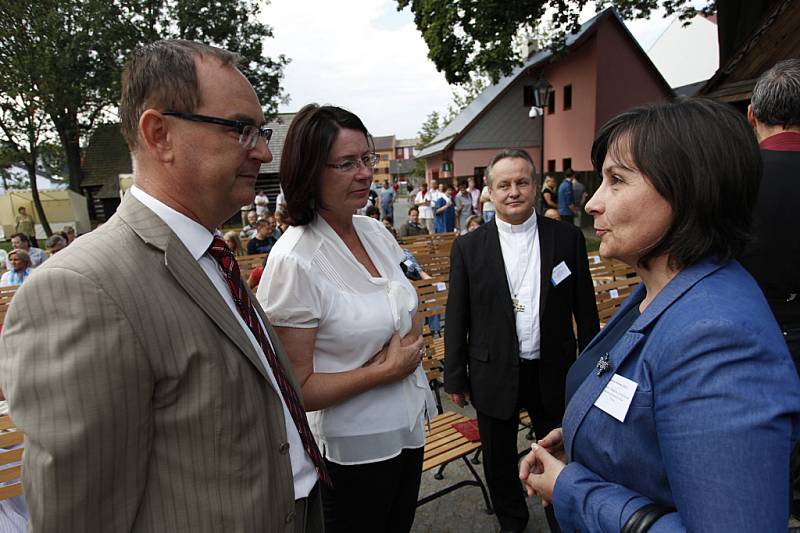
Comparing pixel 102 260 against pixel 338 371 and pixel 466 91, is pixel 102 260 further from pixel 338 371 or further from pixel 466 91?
pixel 466 91

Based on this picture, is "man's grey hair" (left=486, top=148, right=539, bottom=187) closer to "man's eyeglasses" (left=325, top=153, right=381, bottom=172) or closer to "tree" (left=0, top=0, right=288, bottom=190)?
"man's eyeglasses" (left=325, top=153, right=381, bottom=172)

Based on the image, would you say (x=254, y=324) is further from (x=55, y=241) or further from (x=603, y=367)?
(x=55, y=241)

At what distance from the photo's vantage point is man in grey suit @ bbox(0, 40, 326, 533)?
85cm

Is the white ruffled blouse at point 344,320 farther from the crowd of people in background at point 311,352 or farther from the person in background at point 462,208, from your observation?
the person in background at point 462,208

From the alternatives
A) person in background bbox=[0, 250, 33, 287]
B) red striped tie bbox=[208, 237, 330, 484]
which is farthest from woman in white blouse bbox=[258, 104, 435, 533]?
person in background bbox=[0, 250, 33, 287]

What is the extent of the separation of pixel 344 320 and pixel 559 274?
124cm

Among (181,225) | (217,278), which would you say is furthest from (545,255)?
(181,225)

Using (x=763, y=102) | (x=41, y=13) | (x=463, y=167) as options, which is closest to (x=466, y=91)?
(x=463, y=167)

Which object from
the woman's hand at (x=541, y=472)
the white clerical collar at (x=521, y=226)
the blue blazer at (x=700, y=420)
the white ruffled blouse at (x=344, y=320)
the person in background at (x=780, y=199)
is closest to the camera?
the blue blazer at (x=700, y=420)

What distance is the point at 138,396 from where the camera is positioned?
3.03 ft

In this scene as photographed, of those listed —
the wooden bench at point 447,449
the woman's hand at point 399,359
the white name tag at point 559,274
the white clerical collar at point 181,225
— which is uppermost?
the white clerical collar at point 181,225

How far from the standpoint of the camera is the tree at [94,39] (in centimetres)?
1738

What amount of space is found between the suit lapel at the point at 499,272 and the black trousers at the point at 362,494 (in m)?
0.88

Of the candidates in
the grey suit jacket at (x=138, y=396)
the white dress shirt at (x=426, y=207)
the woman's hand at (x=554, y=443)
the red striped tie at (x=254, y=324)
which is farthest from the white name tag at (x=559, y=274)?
the white dress shirt at (x=426, y=207)
